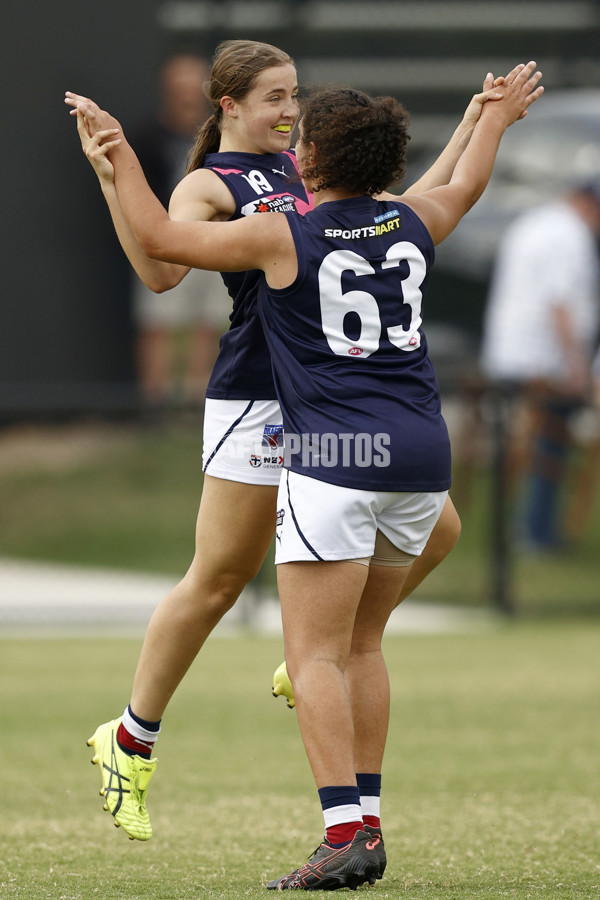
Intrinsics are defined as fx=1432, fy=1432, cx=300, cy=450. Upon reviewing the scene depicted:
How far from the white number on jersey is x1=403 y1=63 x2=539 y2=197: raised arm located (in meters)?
0.47

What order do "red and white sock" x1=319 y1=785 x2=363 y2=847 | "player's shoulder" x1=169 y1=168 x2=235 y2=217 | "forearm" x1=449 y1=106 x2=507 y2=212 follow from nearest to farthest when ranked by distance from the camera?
"red and white sock" x1=319 y1=785 x2=363 y2=847 < "player's shoulder" x1=169 y1=168 x2=235 y2=217 < "forearm" x1=449 y1=106 x2=507 y2=212

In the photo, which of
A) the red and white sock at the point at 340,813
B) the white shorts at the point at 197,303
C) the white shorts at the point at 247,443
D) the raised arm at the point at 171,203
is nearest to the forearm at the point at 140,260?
the raised arm at the point at 171,203

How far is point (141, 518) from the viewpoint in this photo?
9273mm

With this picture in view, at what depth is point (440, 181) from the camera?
11.9ft

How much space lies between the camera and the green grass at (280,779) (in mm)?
3381

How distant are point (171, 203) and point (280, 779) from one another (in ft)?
6.90

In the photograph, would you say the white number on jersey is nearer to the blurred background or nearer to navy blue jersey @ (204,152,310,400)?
navy blue jersey @ (204,152,310,400)

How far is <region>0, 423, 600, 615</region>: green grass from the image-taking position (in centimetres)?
866

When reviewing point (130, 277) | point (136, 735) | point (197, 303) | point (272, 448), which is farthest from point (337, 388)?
point (130, 277)

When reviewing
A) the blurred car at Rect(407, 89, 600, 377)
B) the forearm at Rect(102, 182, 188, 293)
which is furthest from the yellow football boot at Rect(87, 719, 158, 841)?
the blurred car at Rect(407, 89, 600, 377)

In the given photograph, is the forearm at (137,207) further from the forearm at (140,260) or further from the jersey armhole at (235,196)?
the jersey armhole at (235,196)

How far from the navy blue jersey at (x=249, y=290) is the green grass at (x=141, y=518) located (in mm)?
5112

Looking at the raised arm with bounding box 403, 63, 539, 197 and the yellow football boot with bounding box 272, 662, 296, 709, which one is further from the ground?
the raised arm with bounding box 403, 63, 539, 197

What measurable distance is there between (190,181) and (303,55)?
396 inches
